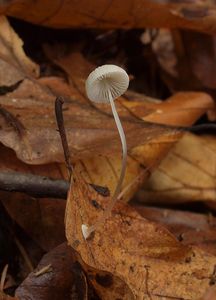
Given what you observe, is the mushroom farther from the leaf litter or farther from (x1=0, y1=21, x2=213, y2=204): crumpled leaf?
(x1=0, y1=21, x2=213, y2=204): crumpled leaf

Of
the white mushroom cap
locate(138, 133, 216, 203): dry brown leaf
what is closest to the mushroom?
the white mushroom cap

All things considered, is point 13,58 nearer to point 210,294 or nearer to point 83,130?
point 83,130

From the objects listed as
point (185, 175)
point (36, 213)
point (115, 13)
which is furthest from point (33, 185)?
point (115, 13)

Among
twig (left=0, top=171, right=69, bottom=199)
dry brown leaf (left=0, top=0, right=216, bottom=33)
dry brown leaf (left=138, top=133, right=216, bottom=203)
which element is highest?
dry brown leaf (left=0, top=0, right=216, bottom=33)

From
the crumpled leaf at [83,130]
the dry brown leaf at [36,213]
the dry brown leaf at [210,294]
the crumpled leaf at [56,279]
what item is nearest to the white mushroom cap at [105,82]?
the crumpled leaf at [83,130]

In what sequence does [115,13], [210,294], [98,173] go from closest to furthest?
[210,294] < [98,173] < [115,13]

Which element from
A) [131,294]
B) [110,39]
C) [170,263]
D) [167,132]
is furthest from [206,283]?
[110,39]
